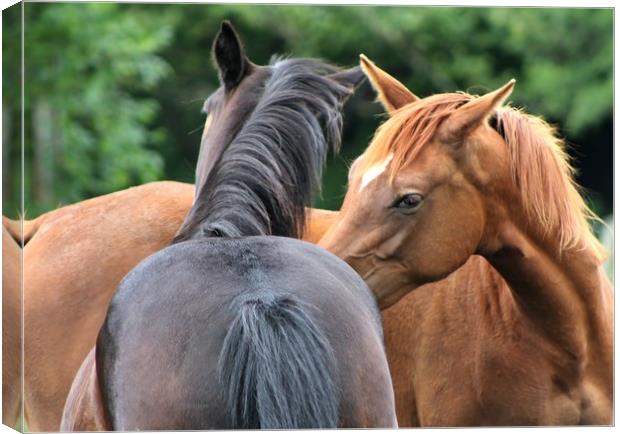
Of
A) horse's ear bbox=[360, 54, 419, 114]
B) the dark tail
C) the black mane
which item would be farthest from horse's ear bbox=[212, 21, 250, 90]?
the dark tail

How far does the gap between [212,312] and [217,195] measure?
0.53 m

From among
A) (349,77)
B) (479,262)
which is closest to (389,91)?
(349,77)

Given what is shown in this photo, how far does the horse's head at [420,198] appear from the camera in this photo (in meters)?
2.70

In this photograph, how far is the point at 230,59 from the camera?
9.37ft

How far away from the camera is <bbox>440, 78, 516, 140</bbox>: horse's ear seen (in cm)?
269

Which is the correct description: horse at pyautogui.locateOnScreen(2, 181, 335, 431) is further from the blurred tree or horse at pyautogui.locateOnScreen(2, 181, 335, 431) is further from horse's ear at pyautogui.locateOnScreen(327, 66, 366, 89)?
the blurred tree

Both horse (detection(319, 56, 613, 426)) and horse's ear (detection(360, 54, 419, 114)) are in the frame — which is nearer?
horse (detection(319, 56, 613, 426))

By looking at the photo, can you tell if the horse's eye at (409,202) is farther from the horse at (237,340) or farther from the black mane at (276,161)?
the horse at (237,340)

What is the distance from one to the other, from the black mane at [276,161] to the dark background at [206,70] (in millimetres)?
671

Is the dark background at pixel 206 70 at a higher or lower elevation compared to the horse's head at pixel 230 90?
lower

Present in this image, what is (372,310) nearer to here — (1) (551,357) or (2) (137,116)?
(1) (551,357)

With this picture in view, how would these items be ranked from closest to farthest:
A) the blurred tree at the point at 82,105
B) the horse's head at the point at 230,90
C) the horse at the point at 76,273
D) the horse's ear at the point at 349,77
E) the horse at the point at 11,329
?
the horse's head at the point at 230,90 < the horse at the point at 11,329 < the horse's ear at the point at 349,77 < the horse at the point at 76,273 < the blurred tree at the point at 82,105

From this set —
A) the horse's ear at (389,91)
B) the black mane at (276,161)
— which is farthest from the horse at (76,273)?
the black mane at (276,161)

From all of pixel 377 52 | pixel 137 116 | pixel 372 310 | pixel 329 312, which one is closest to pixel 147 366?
pixel 329 312
